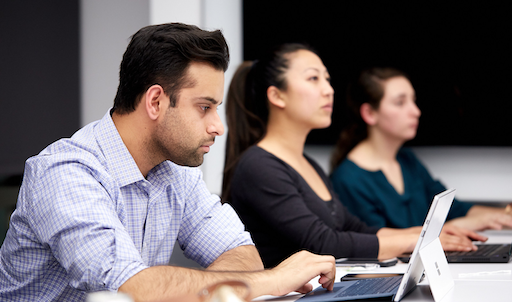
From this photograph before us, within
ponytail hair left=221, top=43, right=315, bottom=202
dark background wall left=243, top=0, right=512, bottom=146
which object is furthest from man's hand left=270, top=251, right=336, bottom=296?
dark background wall left=243, top=0, right=512, bottom=146

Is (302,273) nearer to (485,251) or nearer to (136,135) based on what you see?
(136,135)

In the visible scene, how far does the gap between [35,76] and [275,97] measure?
3.54ft

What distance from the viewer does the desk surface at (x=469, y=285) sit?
100 cm

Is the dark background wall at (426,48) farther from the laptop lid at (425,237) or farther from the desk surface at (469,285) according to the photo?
the laptop lid at (425,237)

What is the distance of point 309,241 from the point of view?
153cm

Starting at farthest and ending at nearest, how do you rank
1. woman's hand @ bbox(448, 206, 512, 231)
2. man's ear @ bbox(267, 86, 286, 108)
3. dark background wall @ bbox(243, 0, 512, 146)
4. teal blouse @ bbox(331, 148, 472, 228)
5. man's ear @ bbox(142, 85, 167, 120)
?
dark background wall @ bbox(243, 0, 512, 146) < teal blouse @ bbox(331, 148, 472, 228) < woman's hand @ bbox(448, 206, 512, 231) < man's ear @ bbox(267, 86, 286, 108) < man's ear @ bbox(142, 85, 167, 120)

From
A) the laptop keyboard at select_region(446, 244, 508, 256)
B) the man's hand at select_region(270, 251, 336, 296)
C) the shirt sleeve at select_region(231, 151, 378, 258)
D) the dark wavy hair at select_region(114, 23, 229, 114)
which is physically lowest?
the laptop keyboard at select_region(446, 244, 508, 256)

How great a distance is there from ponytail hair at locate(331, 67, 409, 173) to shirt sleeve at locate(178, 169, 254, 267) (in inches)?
55.0

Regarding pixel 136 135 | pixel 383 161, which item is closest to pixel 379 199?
pixel 383 161

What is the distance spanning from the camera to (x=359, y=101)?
2645 mm

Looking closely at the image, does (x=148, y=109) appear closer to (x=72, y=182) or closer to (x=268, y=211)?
(x=72, y=182)

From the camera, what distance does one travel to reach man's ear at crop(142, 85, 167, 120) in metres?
1.16

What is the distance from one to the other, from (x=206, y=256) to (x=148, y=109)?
0.41 meters

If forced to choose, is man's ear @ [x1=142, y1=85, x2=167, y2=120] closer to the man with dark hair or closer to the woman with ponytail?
the man with dark hair
